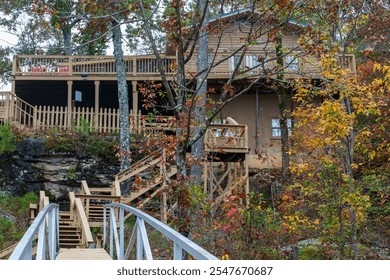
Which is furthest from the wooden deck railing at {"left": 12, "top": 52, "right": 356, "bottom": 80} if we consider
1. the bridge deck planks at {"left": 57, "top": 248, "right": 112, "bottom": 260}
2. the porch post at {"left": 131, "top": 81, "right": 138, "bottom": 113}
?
the bridge deck planks at {"left": 57, "top": 248, "right": 112, "bottom": 260}

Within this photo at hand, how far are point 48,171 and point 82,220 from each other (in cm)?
727

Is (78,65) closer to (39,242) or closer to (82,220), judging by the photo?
(82,220)

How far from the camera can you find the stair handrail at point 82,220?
9086mm

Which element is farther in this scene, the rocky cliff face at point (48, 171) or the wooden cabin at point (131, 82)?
the wooden cabin at point (131, 82)

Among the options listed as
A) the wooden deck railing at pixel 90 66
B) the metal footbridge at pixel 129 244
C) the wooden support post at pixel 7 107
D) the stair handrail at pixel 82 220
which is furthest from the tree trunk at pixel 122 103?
the metal footbridge at pixel 129 244

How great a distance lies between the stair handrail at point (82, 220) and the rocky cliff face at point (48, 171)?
433 cm

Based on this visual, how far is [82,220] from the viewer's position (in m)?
9.87

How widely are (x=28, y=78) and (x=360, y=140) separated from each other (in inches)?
555

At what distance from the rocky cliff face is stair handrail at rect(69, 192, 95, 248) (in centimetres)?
433

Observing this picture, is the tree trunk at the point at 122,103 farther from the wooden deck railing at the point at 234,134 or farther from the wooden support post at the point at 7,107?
the wooden support post at the point at 7,107

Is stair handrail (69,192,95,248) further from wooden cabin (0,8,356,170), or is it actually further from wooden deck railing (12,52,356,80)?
wooden deck railing (12,52,356,80)
